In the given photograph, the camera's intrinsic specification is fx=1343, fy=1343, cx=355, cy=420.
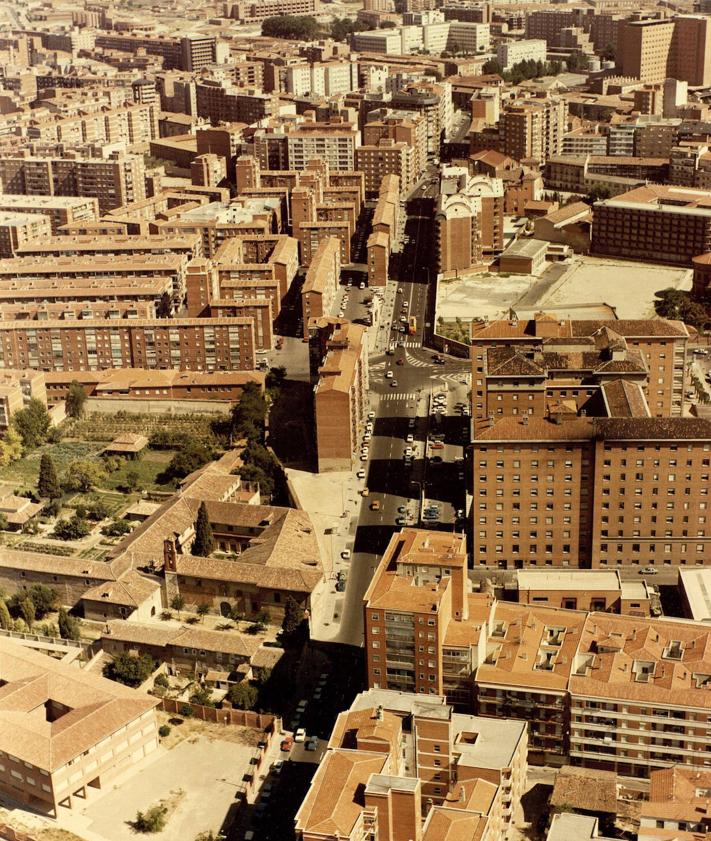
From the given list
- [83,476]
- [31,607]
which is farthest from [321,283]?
[31,607]

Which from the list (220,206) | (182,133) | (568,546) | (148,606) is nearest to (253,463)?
(148,606)

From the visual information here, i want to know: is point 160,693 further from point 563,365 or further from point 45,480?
point 563,365

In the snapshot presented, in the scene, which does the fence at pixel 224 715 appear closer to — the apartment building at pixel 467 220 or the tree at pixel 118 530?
the tree at pixel 118 530

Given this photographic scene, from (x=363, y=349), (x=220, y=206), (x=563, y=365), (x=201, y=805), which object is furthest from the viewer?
(x=220, y=206)

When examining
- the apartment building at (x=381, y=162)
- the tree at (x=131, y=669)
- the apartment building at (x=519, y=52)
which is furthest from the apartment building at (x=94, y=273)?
the apartment building at (x=519, y=52)

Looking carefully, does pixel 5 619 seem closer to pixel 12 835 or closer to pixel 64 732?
pixel 64 732
